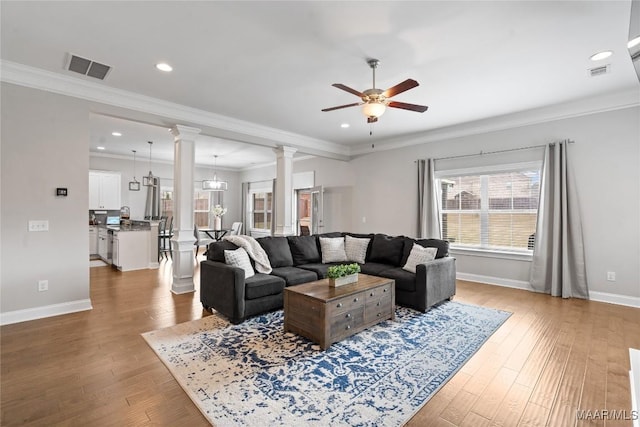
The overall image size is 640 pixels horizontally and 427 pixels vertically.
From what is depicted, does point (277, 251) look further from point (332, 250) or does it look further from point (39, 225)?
point (39, 225)

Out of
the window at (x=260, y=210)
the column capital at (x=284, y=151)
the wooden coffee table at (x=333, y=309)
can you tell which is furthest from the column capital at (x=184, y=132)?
the window at (x=260, y=210)

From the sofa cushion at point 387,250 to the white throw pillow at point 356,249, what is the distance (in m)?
0.13

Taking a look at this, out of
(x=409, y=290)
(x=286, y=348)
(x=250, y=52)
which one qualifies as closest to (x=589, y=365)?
(x=409, y=290)

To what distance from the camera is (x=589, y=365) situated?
260 centimetres

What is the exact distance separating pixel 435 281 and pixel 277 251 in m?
2.22

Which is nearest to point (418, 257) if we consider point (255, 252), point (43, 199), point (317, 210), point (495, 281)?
point (495, 281)

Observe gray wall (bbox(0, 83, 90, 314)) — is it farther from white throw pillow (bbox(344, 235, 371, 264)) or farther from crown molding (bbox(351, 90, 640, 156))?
crown molding (bbox(351, 90, 640, 156))

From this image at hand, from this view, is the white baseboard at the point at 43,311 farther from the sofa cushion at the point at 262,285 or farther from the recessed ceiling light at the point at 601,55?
the recessed ceiling light at the point at 601,55

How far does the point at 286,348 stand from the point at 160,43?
10.4 ft

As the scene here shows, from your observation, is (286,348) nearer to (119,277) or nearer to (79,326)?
(79,326)

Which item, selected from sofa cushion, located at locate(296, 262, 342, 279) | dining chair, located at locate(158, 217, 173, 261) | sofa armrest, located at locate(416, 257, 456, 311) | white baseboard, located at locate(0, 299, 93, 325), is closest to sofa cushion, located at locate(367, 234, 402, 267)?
sofa armrest, located at locate(416, 257, 456, 311)

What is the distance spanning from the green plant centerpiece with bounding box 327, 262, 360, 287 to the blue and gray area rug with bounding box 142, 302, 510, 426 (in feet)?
1.84

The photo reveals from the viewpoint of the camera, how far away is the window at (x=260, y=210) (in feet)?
33.9

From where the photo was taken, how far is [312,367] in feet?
8.21
